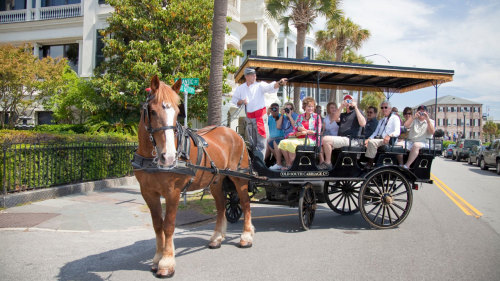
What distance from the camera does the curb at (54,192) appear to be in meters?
7.20

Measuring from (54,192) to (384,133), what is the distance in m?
7.70

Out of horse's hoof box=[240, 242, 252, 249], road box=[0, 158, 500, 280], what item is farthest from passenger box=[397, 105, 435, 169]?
horse's hoof box=[240, 242, 252, 249]

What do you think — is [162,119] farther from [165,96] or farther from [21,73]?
[21,73]

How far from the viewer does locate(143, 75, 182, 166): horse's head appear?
3533 millimetres

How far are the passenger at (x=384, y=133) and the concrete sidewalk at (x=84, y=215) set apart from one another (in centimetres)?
355

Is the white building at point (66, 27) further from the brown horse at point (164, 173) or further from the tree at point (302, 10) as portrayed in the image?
the brown horse at point (164, 173)

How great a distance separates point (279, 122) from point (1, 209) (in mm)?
6020

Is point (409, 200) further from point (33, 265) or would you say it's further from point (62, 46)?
point (62, 46)

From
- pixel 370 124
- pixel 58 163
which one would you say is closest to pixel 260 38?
pixel 370 124

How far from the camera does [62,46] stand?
20.5 metres

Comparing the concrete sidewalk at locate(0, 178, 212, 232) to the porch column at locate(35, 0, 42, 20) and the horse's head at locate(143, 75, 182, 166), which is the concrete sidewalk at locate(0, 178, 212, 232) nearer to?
the horse's head at locate(143, 75, 182, 166)

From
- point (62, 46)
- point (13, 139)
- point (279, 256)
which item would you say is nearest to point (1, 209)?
point (13, 139)

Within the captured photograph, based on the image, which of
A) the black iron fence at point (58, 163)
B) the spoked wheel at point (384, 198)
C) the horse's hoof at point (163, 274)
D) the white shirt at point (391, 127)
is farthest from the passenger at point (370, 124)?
the black iron fence at point (58, 163)

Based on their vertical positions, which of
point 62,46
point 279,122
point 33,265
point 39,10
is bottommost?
point 33,265
